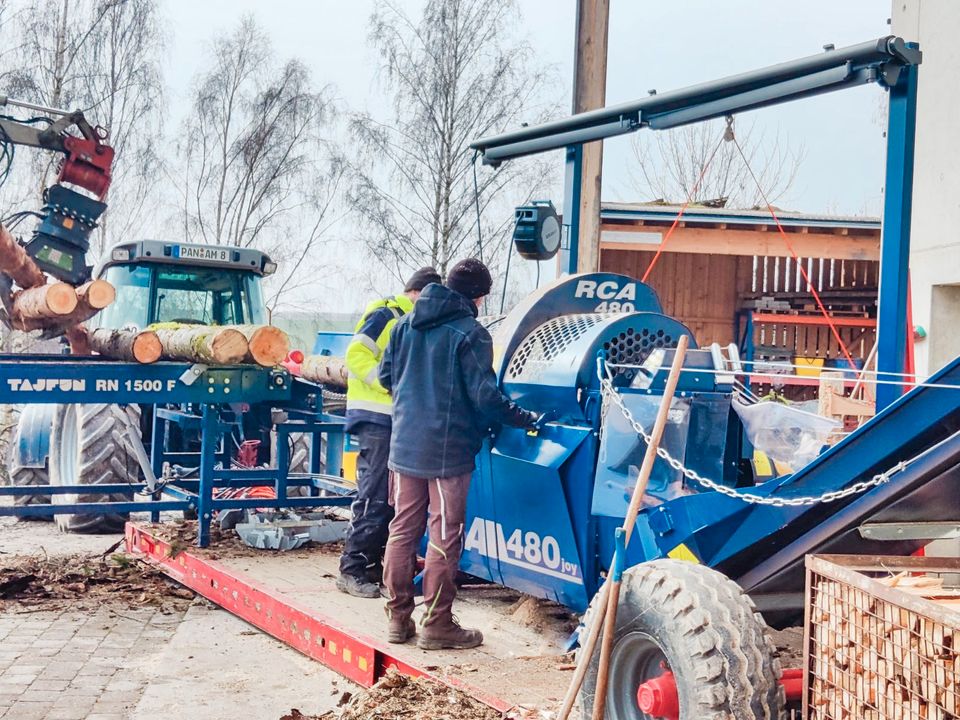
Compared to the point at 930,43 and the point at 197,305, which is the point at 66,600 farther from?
the point at 930,43

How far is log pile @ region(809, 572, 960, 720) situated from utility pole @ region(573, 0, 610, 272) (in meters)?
5.40

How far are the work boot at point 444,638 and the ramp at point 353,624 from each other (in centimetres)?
4

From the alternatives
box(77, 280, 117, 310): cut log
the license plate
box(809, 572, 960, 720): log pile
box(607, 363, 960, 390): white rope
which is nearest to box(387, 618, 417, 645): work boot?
box(607, 363, 960, 390): white rope

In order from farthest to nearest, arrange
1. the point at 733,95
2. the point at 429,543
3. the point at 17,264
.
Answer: the point at 17,264
the point at 429,543
the point at 733,95

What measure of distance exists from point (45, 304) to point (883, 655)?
265 inches

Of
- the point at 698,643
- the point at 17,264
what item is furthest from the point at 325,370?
the point at 698,643

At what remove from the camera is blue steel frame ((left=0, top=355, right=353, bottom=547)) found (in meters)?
7.36

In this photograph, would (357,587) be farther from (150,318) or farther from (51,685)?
(150,318)

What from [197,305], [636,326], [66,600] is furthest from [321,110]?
[636,326]

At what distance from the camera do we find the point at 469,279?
18.7 ft

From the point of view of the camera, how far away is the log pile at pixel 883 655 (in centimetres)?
309

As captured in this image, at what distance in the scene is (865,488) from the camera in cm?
388

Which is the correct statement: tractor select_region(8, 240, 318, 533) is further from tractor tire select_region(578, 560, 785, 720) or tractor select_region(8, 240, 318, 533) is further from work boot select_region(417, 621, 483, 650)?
tractor tire select_region(578, 560, 785, 720)

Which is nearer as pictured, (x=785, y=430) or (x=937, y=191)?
(x=785, y=430)
